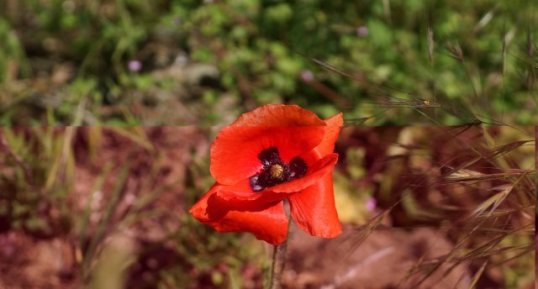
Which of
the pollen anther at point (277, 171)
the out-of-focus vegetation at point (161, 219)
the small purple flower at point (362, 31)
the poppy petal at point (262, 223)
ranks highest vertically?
the pollen anther at point (277, 171)

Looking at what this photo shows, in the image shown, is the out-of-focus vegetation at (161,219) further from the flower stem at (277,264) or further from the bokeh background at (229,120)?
the flower stem at (277,264)

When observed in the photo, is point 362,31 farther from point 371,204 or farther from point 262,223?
point 262,223

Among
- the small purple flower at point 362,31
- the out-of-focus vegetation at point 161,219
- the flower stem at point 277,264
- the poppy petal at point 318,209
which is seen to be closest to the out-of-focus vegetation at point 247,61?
the small purple flower at point 362,31

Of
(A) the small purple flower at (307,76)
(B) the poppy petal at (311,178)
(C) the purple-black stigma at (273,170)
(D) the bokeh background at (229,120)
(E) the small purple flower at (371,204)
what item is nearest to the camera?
(B) the poppy petal at (311,178)

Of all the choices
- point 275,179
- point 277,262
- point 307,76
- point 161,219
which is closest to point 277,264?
point 277,262

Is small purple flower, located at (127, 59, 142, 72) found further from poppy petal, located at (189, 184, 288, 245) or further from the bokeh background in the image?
poppy petal, located at (189, 184, 288, 245)

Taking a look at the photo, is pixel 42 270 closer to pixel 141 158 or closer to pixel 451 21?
pixel 141 158

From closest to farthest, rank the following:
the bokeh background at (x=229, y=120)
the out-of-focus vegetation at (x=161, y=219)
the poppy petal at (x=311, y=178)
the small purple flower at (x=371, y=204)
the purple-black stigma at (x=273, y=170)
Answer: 1. the poppy petal at (x=311, y=178)
2. the purple-black stigma at (x=273, y=170)
3. the bokeh background at (x=229, y=120)
4. the out-of-focus vegetation at (x=161, y=219)
5. the small purple flower at (x=371, y=204)

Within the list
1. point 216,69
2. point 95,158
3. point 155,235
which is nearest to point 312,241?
point 155,235
